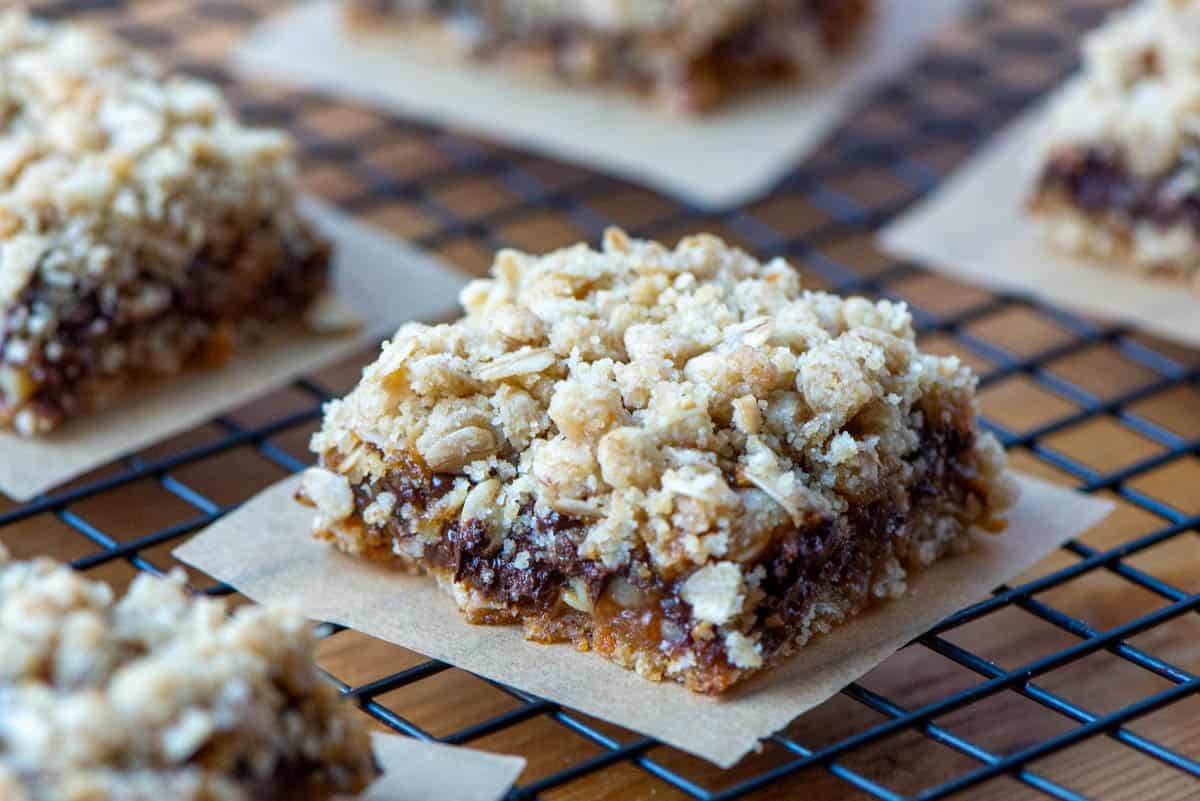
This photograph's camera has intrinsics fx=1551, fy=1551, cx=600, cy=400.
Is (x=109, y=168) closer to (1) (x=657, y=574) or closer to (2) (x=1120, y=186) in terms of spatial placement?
(1) (x=657, y=574)

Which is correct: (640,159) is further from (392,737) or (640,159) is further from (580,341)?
(392,737)

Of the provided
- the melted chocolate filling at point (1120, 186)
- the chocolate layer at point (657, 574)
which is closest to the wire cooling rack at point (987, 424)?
the chocolate layer at point (657, 574)

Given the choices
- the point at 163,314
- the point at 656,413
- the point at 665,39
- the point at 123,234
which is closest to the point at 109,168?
the point at 123,234

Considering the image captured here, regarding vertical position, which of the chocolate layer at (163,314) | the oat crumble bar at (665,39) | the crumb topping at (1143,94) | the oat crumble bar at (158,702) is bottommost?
the oat crumble bar at (158,702)

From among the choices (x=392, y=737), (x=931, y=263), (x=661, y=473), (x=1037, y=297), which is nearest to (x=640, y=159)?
(x=931, y=263)

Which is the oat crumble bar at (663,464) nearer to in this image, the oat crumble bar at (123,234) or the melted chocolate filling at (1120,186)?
the oat crumble bar at (123,234)

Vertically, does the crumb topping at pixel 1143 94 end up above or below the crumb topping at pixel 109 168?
above
